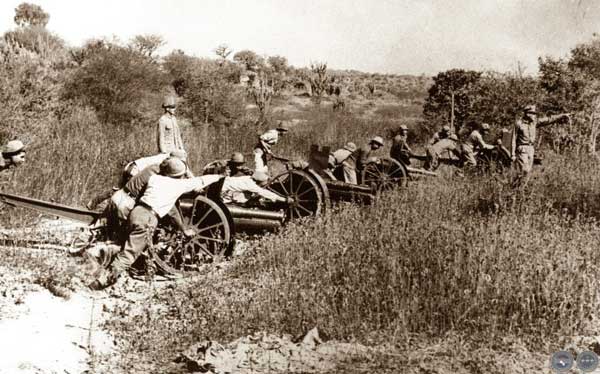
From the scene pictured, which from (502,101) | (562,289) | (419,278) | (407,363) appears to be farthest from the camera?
(502,101)

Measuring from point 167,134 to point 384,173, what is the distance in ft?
13.9

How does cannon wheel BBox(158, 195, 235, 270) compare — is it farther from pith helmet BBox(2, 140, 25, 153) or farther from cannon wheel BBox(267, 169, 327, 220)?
pith helmet BBox(2, 140, 25, 153)

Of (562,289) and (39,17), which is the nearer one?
(562,289)

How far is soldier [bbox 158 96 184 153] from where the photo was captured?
9508 mm

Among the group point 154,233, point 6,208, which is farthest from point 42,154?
point 154,233

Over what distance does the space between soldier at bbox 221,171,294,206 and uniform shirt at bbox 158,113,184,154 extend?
5.34ft

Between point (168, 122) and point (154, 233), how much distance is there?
2.73 metres

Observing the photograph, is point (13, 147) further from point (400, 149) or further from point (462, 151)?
point (462, 151)

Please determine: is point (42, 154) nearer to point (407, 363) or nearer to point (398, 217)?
point (398, 217)

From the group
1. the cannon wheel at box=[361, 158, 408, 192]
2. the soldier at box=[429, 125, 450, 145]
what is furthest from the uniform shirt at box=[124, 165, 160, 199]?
the soldier at box=[429, 125, 450, 145]

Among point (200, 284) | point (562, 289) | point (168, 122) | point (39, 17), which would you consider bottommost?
point (200, 284)

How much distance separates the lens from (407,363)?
183 inches

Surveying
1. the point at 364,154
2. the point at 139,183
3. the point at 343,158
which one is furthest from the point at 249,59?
the point at 139,183

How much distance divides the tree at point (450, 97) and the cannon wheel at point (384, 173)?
1191 cm
